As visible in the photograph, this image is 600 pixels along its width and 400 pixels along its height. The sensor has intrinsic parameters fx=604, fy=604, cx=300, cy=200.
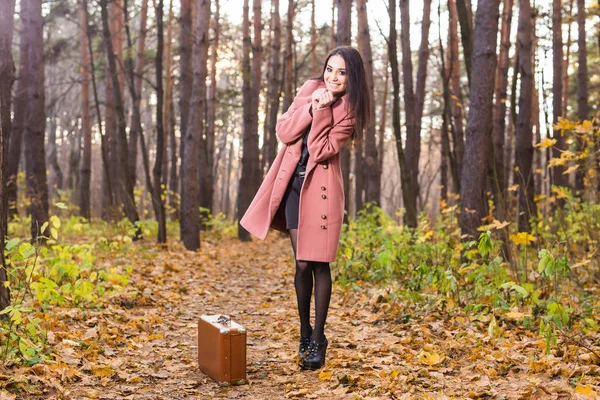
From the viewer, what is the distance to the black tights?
4.09 meters

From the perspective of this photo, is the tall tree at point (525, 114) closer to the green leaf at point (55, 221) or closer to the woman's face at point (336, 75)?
the woman's face at point (336, 75)

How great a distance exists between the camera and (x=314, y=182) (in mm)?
4066

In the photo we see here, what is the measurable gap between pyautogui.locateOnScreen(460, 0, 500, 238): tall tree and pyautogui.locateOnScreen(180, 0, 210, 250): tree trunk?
558 centimetres

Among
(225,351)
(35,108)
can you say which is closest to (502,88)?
(35,108)

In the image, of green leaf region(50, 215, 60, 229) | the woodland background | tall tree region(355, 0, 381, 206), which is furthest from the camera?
tall tree region(355, 0, 381, 206)

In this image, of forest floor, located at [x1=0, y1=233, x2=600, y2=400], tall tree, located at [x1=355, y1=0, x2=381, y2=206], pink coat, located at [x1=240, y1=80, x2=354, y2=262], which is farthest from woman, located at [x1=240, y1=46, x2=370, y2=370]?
tall tree, located at [x1=355, y1=0, x2=381, y2=206]

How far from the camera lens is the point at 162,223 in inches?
446

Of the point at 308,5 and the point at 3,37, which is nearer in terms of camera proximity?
the point at 3,37

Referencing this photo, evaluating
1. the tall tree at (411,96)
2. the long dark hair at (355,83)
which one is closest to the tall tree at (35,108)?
the tall tree at (411,96)

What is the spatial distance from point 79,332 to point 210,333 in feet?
4.25

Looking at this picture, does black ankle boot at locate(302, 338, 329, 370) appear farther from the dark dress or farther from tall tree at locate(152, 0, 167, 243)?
tall tree at locate(152, 0, 167, 243)

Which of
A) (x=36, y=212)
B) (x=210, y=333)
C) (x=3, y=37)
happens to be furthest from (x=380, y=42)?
(x=210, y=333)

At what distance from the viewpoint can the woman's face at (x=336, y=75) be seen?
4070mm

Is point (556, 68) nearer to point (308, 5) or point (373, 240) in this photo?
point (373, 240)
